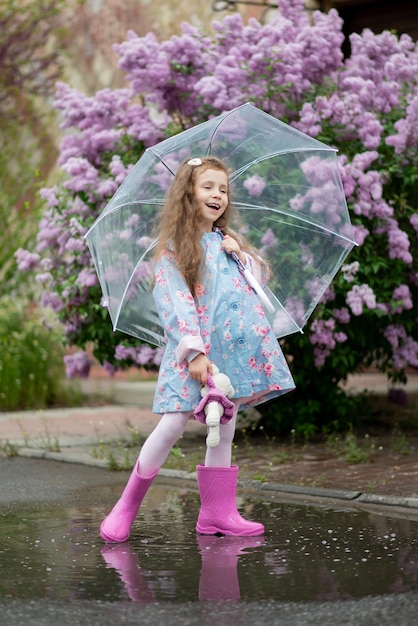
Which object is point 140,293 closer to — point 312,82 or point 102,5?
point 312,82

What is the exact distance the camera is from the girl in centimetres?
477

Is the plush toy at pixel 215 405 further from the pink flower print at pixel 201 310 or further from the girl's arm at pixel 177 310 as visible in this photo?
the pink flower print at pixel 201 310

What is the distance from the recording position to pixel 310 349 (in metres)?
7.46

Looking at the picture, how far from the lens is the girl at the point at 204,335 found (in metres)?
4.77

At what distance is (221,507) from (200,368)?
0.67 m

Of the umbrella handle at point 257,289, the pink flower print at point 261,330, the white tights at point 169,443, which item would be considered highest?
the umbrella handle at point 257,289

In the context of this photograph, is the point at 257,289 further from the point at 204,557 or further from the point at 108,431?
the point at 108,431

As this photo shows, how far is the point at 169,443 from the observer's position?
484cm

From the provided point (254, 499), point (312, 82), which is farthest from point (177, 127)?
point (254, 499)

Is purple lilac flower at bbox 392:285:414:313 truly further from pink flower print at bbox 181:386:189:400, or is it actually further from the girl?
pink flower print at bbox 181:386:189:400

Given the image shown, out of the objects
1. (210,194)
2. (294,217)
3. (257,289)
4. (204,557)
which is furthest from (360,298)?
(204,557)

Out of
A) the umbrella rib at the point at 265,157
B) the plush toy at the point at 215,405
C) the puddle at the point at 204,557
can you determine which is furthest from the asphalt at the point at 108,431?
the umbrella rib at the point at 265,157

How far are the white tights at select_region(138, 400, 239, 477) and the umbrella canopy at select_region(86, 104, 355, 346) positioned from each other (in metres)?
0.55

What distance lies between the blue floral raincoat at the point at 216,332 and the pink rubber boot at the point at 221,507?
33 cm
